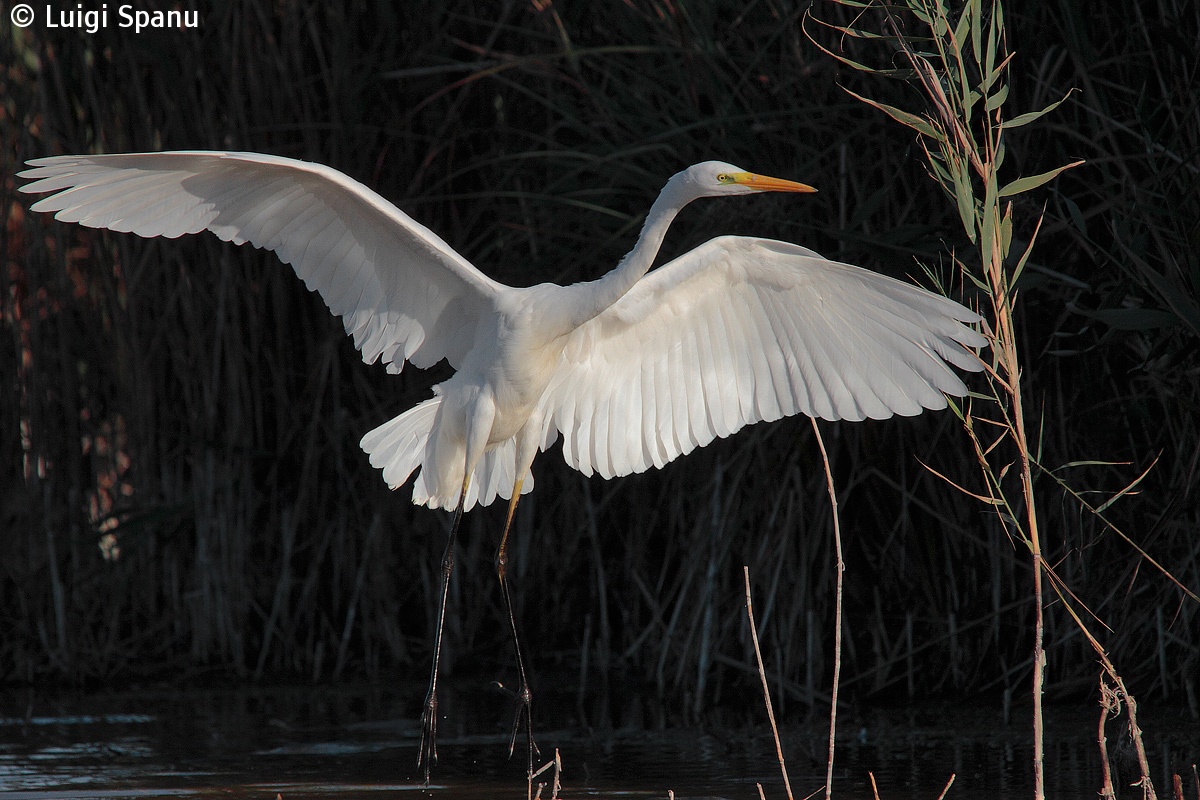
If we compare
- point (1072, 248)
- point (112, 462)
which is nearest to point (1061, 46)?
point (1072, 248)

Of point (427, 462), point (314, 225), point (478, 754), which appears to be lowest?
point (478, 754)

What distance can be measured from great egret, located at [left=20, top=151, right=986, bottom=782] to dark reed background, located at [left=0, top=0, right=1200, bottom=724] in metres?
0.52

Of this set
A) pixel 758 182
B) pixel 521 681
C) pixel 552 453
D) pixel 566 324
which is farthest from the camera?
pixel 552 453

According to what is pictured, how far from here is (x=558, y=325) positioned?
434 cm

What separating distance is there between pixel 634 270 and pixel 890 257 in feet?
3.56

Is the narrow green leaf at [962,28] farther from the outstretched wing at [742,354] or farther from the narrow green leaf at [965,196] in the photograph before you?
the outstretched wing at [742,354]

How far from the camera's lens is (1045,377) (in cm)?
489

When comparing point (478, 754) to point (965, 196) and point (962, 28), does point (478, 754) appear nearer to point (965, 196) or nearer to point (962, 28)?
point (965, 196)

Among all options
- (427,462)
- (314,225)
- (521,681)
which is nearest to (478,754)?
(521,681)

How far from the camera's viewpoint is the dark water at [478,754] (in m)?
4.03

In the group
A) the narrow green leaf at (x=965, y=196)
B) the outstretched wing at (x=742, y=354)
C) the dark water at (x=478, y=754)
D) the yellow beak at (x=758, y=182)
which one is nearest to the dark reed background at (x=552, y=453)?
the dark water at (x=478, y=754)

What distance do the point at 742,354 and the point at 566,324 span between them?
567 mm

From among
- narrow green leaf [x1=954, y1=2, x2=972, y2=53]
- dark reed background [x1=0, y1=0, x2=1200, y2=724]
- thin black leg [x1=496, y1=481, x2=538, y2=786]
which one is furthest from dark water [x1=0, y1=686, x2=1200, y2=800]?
narrow green leaf [x1=954, y1=2, x2=972, y2=53]

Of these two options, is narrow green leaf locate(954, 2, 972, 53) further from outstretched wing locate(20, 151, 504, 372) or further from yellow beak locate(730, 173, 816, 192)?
outstretched wing locate(20, 151, 504, 372)
